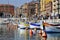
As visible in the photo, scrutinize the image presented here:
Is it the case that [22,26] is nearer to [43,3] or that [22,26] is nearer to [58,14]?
[58,14]

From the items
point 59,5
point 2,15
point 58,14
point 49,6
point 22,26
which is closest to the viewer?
point 22,26

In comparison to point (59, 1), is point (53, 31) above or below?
below

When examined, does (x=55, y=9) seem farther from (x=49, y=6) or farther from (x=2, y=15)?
(x=2, y=15)

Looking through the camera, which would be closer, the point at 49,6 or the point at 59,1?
the point at 59,1

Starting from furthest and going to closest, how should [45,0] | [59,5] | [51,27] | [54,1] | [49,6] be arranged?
[45,0] → [49,6] → [54,1] → [59,5] → [51,27]

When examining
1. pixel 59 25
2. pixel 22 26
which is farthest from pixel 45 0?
pixel 59 25

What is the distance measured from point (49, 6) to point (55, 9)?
52.2ft

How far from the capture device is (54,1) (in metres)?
125

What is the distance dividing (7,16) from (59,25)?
13662cm

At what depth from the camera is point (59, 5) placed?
116 metres

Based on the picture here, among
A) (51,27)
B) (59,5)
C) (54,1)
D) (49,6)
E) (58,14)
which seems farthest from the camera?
(49,6)

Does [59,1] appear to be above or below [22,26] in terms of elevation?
above

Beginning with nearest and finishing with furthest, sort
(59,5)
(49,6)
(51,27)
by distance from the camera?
(51,27) → (59,5) → (49,6)

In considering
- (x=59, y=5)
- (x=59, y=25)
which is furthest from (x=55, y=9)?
(x=59, y=25)
